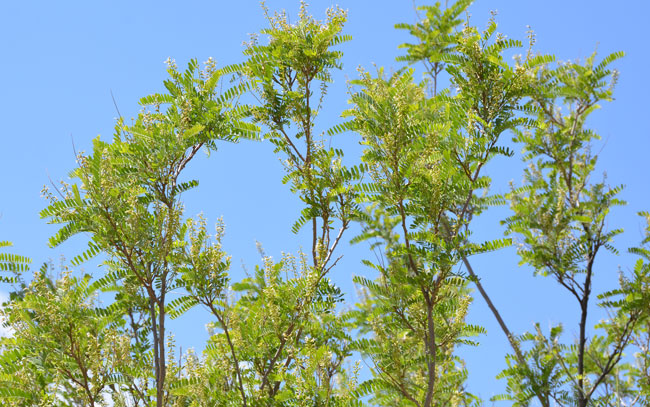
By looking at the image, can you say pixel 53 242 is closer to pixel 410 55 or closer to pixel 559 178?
pixel 410 55

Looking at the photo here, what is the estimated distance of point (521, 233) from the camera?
7.04 m

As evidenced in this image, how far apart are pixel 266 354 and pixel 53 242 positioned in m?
2.17

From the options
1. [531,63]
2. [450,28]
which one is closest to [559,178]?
[531,63]

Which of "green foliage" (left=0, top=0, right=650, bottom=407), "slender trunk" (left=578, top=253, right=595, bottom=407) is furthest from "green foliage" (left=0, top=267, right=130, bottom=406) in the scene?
"slender trunk" (left=578, top=253, right=595, bottom=407)

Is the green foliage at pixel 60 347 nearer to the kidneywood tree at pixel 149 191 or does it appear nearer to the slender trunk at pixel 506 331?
the kidneywood tree at pixel 149 191

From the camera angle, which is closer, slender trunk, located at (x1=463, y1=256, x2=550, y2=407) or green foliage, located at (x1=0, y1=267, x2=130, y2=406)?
green foliage, located at (x1=0, y1=267, x2=130, y2=406)

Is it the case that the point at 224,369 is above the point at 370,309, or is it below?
below

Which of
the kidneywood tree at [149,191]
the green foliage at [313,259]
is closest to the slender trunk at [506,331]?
the green foliage at [313,259]

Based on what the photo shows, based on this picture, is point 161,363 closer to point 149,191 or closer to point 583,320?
point 149,191

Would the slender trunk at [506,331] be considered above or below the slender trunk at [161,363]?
above

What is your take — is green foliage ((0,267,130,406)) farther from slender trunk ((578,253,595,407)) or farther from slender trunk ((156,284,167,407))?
slender trunk ((578,253,595,407))

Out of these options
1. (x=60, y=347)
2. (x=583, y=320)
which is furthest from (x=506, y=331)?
(x=60, y=347)

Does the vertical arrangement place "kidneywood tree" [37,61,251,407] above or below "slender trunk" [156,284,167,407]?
above

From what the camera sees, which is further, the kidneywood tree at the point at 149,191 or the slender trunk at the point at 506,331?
the slender trunk at the point at 506,331
